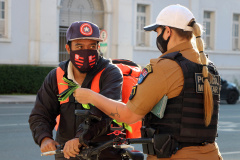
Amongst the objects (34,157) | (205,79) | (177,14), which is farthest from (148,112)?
(34,157)

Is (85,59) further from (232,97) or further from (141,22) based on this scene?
(141,22)

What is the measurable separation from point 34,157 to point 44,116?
4605mm

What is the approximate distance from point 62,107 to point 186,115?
1110 mm

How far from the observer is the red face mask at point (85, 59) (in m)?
3.42

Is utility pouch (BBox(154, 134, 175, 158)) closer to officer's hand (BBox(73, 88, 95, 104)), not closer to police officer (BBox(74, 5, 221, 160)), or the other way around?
police officer (BBox(74, 5, 221, 160))

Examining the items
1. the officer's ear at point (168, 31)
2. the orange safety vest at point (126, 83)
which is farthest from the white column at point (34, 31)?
Result: the officer's ear at point (168, 31)

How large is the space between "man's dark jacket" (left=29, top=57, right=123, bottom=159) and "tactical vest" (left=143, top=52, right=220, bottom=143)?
0.63m

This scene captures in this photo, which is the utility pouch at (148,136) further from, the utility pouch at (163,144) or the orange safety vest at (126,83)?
the orange safety vest at (126,83)

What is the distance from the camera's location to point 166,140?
101 inches

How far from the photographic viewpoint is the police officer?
8.59ft

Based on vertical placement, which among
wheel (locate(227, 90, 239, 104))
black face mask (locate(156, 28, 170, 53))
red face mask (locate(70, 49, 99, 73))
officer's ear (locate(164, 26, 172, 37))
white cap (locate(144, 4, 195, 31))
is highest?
white cap (locate(144, 4, 195, 31))

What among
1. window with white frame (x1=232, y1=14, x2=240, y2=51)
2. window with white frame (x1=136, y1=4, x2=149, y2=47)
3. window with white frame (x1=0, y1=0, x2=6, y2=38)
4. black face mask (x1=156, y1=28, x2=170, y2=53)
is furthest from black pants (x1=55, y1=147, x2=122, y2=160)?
window with white frame (x1=232, y1=14, x2=240, y2=51)

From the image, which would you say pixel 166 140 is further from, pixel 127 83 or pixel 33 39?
pixel 33 39

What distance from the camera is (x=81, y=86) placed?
11.1 feet
